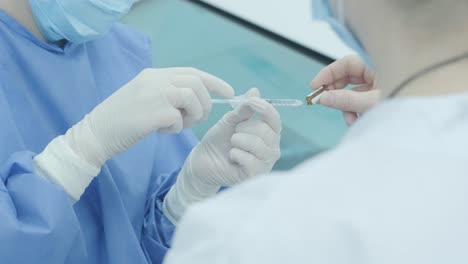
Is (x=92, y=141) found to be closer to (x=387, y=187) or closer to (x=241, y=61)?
(x=387, y=187)

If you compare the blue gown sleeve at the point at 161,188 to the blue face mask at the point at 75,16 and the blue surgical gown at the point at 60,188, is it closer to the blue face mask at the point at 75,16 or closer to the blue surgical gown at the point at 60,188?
the blue surgical gown at the point at 60,188

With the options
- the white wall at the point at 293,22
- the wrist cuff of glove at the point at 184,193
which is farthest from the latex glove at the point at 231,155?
the white wall at the point at 293,22

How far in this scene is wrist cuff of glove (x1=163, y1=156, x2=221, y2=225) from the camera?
1.07 metres

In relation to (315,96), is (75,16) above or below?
above

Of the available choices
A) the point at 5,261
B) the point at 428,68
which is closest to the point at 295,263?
the point at 428,68

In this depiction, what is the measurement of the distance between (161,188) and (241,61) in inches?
38.6

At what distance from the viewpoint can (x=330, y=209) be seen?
38cm

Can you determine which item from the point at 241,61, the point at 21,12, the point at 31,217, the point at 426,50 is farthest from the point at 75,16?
the point at 241,61

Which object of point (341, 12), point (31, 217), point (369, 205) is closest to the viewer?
point (369, 205)

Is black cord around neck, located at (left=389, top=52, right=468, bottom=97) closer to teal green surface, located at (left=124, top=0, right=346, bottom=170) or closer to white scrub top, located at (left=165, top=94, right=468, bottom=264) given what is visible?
white scrub top, located at (left=165, top=94, right=468, bottom=264)

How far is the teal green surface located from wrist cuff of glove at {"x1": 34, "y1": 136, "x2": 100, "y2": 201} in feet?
2.70

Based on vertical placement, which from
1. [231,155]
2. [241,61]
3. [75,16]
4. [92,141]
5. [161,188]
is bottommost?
[241,61]

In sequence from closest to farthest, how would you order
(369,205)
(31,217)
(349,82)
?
1. (369,205)
2. (31,217)
3. (349,82)

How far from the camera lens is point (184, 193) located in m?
1.08
